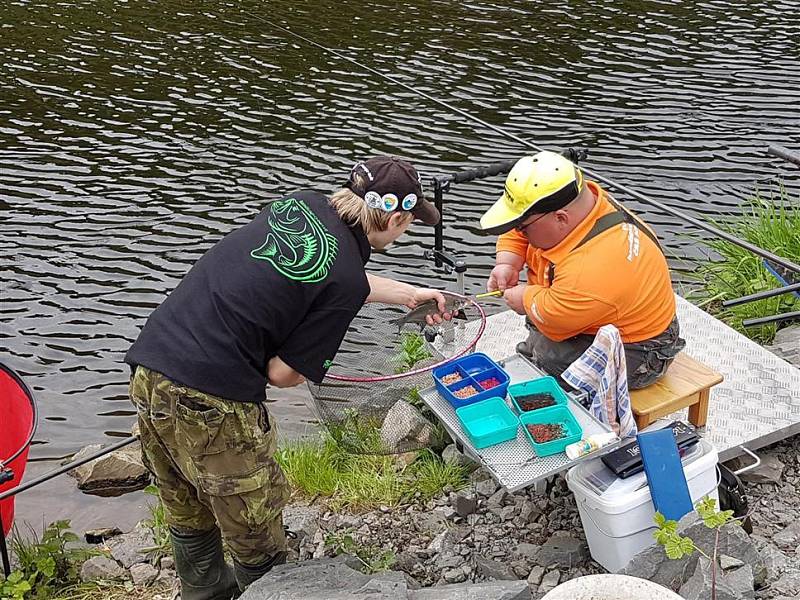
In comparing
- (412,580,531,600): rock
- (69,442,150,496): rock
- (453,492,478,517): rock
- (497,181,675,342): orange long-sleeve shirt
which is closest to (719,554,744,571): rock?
(412,580,531,600): rock

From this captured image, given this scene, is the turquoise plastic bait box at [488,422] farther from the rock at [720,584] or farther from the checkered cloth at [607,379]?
the rock at [720,584]

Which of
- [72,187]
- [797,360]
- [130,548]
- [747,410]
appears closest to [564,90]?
[72,187]

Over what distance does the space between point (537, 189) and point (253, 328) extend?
142 centimetres

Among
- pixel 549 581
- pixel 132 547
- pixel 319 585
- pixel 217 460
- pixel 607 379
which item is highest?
pixel 607 379

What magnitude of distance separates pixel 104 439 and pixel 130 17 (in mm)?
9240

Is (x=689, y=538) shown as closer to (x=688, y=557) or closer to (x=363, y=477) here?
(x=688, y=557)

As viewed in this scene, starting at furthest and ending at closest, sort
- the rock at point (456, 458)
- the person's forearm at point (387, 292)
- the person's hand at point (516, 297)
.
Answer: the rock at point (456, 458) → the person's hand at point (516, 297) → the person's forearm at point (387, 292)

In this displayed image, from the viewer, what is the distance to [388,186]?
3475mm

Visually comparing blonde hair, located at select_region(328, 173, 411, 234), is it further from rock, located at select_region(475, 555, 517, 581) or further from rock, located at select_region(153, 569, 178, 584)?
rock, located at select_region(153, 569, 178, 584)

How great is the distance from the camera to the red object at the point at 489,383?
169 inches

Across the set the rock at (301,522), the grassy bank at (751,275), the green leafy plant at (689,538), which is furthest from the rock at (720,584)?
the grassy bank at (751,275)

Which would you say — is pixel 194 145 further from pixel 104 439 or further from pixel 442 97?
pixel 104 439

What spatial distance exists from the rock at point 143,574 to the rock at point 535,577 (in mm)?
1958

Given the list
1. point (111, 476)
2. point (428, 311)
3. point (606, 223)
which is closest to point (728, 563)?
point (606, 223)
